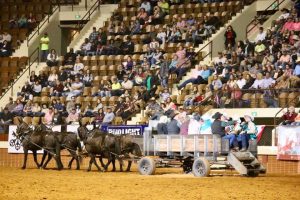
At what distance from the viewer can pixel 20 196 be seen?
18.3m

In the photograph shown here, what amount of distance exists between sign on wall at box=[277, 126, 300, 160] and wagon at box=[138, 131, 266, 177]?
1.68 m

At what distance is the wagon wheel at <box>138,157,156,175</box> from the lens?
26.3 metres

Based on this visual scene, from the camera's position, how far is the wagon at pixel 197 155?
25266mm

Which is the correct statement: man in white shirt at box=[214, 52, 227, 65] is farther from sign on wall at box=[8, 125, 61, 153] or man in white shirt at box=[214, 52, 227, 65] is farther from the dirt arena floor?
the dirt arena floor

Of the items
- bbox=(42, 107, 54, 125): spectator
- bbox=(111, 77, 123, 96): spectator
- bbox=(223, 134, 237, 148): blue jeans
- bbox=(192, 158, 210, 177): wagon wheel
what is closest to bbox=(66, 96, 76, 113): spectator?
bbox=(42, 107, 54, 125): spectator

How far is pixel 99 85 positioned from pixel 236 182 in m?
15.9

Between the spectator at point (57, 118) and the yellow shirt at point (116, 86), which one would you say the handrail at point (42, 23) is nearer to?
the yellow shirt at point (116, 86)

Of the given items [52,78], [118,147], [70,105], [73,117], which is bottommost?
[118,147]

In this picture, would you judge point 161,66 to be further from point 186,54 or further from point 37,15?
point 37,15

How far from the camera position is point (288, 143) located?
27.6 meters

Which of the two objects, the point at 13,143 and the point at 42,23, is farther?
the point at 42,23

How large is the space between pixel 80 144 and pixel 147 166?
4953 mm

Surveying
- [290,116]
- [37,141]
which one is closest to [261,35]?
[290,116]

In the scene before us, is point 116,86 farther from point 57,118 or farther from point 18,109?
point 18,109
